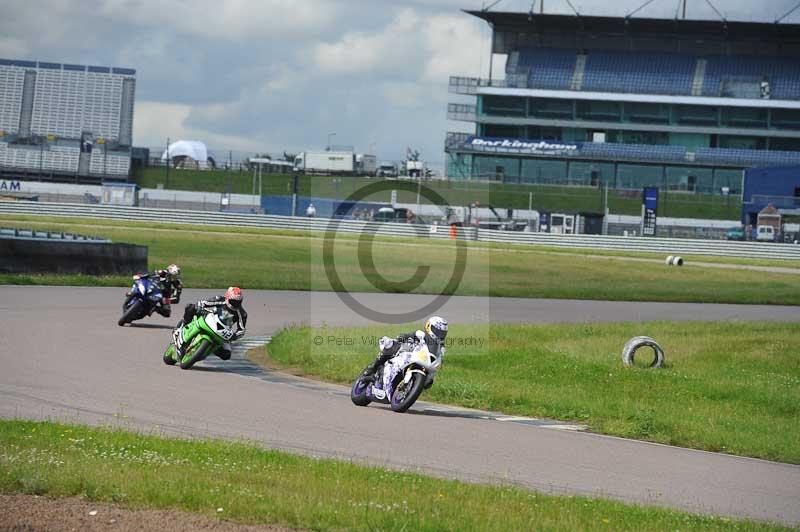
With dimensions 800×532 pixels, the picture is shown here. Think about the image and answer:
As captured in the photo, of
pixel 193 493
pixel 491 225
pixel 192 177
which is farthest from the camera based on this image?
pixel 192 177

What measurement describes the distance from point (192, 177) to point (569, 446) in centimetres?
7713

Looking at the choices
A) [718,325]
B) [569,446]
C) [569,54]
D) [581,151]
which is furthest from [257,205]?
[569,446]

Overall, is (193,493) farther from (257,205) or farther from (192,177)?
(192,177)

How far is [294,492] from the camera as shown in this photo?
320 inches

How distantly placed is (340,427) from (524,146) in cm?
8270

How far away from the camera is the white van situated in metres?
66.1

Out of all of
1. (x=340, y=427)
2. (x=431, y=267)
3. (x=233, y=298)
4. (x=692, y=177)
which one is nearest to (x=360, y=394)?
(x=340, y=427)

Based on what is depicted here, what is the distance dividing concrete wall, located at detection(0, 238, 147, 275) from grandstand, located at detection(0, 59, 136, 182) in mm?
56685

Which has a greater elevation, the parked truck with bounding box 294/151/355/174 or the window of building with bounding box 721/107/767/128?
the window of building with bounding box 721/107/767/128

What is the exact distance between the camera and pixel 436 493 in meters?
8.43

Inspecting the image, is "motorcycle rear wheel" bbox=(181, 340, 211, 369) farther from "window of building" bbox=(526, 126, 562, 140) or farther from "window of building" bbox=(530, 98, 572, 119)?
"window of building" bbox=(530, 98, 572, 119)

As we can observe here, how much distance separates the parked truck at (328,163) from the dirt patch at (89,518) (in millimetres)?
86886

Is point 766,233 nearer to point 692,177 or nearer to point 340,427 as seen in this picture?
point 692,177

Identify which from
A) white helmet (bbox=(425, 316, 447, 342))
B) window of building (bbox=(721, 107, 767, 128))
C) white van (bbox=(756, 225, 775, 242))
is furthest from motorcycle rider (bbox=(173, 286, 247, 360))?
window of building (bbox=(721, 107, 767, 128))
